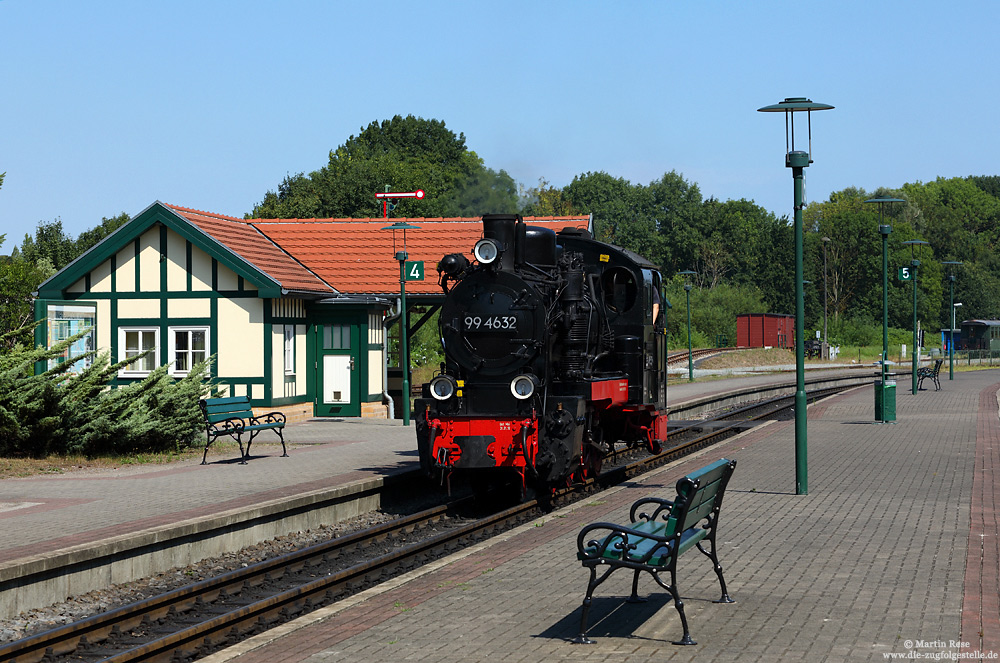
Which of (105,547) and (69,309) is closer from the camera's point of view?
(105,547)

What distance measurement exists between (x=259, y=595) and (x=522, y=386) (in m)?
4.52

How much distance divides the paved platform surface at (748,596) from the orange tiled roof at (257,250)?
13264mm

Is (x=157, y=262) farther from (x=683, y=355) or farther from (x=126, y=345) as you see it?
(x=683, y=355)

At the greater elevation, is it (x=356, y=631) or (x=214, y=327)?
(x=214, y=327)

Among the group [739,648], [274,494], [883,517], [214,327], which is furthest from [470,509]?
[214,327]

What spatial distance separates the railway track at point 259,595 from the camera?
7699mm

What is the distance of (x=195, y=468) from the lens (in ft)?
54.1

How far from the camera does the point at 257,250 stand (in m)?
26.7

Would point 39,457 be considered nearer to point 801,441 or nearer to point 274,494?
point 274,494

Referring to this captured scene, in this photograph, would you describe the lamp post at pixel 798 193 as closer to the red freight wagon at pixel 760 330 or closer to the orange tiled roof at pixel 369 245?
the orange tiled roof at pixel 369 245

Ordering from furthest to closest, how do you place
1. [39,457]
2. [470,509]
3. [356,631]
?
[39,457] < [470,509] < [356,631]

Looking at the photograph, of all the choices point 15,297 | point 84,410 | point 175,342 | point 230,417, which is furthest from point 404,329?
point 15,297

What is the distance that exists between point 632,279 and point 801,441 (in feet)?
11.2

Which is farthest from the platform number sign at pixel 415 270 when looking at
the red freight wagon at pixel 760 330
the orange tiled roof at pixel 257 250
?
the red freight wagon at pixel 760 330
